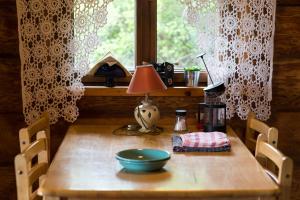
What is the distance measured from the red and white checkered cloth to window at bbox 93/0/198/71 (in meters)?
0.62

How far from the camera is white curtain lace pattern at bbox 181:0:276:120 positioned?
99.1 inches

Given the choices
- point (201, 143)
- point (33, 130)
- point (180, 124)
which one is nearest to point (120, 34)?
point (180, 124)

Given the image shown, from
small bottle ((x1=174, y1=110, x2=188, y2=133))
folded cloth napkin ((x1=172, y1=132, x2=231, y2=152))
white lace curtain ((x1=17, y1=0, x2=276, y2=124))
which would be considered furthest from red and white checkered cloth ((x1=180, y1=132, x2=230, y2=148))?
white lace curtain ((x1=17, y1=0, x2=276, y2=124))

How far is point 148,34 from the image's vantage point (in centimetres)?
272

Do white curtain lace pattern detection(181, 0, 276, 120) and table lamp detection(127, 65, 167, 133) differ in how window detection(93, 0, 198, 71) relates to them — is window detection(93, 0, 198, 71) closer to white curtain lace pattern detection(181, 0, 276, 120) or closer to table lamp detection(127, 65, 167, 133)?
white curtain lace pattern detection(181, 0, 276, 120)

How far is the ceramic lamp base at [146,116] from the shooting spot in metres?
2.47

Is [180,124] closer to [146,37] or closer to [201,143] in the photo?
[201,143]

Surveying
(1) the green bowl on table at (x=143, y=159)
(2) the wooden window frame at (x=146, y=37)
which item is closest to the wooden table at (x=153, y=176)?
(1) the green bowl on table at (x=143, y=159)

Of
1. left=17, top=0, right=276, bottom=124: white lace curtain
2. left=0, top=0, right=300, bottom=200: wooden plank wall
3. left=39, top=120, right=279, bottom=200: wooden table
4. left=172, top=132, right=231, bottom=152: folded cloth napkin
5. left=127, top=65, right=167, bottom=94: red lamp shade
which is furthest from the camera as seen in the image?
left=0, top=0, right=300, bottom=200: wooden plank wall

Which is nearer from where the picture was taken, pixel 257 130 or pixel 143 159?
pixel 143 159

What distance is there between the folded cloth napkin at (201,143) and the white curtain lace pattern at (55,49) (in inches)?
25.1

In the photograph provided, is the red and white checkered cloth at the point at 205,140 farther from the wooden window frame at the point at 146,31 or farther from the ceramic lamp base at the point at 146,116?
the wooden window frame at the point at 146,31

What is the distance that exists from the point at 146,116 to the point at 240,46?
599 millimetres

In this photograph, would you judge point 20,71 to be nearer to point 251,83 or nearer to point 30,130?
point 30,130
